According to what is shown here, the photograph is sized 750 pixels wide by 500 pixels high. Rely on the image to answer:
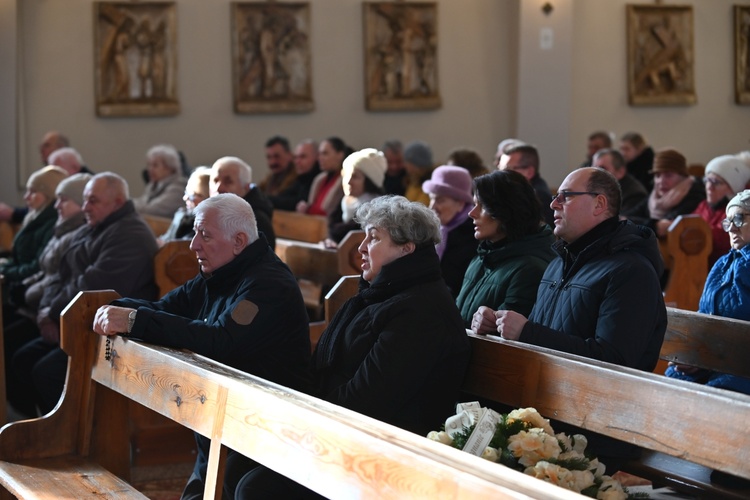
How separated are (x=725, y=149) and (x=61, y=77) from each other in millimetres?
8693

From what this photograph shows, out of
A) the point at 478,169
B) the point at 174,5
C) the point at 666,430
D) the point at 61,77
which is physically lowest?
the point at 666,430

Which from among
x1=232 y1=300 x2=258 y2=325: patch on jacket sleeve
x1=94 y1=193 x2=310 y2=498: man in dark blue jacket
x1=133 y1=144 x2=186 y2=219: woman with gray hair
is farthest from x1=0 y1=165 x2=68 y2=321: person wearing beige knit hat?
x1=232 y1=300 x2=258 y2=325: patch on jacket sleeve

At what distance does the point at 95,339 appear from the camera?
3926mm

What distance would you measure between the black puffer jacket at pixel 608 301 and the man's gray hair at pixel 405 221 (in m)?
0.45

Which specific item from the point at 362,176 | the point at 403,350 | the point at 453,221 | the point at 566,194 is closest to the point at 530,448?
the point at 403,350

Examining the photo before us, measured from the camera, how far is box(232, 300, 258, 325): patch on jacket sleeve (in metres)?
3.64

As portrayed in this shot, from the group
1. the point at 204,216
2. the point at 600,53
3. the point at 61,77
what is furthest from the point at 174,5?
Answer: the point at 204,216

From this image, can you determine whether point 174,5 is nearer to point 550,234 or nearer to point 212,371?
point 550,234

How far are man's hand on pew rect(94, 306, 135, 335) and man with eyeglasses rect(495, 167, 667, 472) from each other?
1283mm

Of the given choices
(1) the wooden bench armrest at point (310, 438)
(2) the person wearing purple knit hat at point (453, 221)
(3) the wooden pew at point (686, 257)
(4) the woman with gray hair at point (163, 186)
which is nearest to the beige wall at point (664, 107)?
(4) the woman with gray hair at point (163, 186)

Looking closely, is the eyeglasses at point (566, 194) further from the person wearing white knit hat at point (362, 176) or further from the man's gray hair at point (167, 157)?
the man's gray hair at point (167, 157)

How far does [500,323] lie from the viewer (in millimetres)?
3555

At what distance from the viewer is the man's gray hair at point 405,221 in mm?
3508

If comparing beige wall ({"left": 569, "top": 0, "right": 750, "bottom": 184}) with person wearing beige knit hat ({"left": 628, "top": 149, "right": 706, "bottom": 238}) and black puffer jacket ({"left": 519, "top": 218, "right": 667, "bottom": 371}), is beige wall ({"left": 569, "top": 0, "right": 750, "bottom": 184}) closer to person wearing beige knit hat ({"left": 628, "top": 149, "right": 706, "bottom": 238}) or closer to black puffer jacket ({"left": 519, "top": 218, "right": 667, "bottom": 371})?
person wearing beige knit hat ({"left": 628, "top": 149, "right": 706, "bottom": 238})
